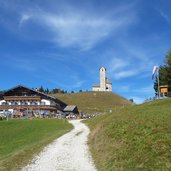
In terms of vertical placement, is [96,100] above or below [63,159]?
above

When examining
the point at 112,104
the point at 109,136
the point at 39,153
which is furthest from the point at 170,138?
the point at 112,104

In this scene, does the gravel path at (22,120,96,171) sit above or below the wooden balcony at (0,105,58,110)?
below

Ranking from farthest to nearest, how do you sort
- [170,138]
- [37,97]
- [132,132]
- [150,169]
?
[37,97] < [132,132] < [170,138] < [150,169]

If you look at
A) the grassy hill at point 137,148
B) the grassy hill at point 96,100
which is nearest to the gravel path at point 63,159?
the grassy hill at point 137,148

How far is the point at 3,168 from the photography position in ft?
62.2

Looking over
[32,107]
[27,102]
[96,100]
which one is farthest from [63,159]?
[96,100]

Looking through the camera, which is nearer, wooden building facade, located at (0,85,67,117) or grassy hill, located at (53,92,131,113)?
wooden building facade, located at (0,85,67,117)

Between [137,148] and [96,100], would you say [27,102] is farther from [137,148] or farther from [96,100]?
[96,100]

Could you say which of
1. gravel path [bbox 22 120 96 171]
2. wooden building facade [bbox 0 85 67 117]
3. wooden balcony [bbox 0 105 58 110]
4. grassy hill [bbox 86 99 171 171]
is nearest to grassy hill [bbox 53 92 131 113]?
wooden building facade [bbox 0 85 67 117]

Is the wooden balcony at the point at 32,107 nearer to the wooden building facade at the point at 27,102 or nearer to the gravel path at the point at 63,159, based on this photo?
the wooden building facade at the point at 27,102

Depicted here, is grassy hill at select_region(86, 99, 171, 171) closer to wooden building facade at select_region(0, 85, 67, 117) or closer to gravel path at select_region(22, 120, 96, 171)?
gravel path at select_region(22, 120, 96, 171)

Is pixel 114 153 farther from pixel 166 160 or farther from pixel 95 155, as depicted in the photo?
pixel 166 160

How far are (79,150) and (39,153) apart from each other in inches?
125

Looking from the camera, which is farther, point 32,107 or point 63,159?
point 32,107
